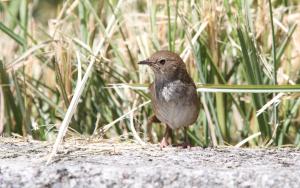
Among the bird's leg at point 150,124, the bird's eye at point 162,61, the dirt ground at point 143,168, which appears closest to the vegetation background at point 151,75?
A: the bird's leg at point 150,124

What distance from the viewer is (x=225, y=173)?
265cm

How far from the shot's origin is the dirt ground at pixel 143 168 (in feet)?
8.63

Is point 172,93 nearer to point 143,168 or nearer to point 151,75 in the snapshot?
point 151,75

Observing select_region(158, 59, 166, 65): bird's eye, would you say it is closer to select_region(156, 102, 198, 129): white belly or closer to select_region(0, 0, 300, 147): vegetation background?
select_region(0, 0, 300, 147): vegetation background

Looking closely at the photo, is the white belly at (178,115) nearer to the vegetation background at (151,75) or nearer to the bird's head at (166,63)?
the vegetation background at (151,75)

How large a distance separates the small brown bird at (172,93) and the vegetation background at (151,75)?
11cm

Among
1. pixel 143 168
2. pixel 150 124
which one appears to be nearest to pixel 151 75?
pixel 150 124

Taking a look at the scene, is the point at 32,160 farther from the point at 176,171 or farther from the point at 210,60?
the point at 210,60

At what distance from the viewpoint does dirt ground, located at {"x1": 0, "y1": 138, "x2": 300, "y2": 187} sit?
2.63 m

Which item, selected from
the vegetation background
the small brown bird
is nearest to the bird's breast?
the small brown bird

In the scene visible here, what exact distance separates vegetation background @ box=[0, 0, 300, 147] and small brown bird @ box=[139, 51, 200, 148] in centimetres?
11

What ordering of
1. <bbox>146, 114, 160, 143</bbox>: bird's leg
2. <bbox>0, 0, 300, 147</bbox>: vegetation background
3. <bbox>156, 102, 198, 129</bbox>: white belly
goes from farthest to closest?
<bbox>146, 114, 160, 143</bbox>: bird's leg
<bbox>0, 0, 300, 147</bbox>: vegetation background
<bbox>156, 102, 198, 129</bbox>: white belly

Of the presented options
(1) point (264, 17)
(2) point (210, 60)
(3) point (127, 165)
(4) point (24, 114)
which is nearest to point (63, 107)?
(4) point (24, 114)

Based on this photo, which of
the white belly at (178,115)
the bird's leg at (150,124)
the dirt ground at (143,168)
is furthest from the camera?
the bird's leg at (150,124)
